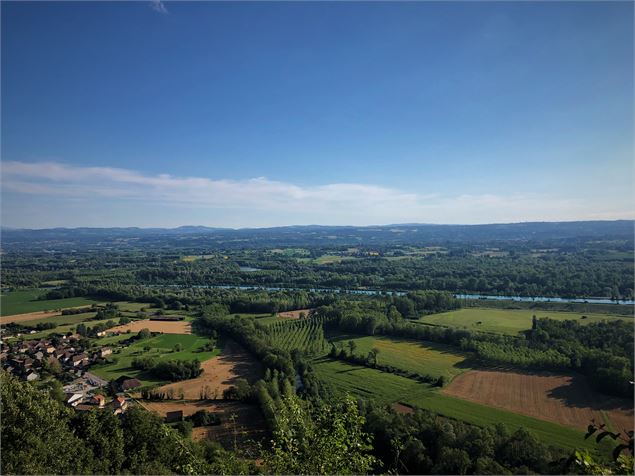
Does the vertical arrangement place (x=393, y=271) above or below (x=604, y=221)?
below

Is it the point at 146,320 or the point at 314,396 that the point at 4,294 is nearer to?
the point at 146,320

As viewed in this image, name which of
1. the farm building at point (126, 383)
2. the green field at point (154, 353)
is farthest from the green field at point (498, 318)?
the farm building at point (126, 383)

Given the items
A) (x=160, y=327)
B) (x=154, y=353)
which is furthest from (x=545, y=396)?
(x=160, y=327)

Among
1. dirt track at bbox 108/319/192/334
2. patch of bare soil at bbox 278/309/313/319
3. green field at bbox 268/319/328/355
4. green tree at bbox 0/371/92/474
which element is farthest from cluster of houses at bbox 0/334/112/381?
patch of bare soil at bbox 278/309/313/319

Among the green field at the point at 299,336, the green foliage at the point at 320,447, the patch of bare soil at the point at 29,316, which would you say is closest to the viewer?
the green foliage at the point at 320,447

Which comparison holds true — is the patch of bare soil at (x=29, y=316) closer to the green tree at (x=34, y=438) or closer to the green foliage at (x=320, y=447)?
the green tree at (x=34, y=438)

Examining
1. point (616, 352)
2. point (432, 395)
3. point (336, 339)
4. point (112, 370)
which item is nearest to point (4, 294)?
point (112, 370)
